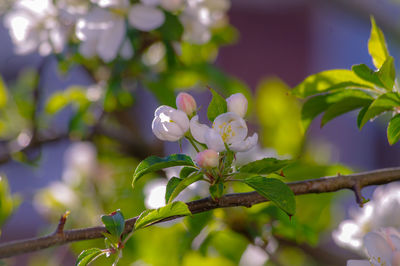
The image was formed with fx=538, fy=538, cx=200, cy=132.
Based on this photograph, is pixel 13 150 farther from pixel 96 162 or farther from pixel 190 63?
pixel 190 63

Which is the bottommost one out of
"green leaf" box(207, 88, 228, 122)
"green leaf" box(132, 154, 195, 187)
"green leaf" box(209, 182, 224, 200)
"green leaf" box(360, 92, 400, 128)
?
"green leaf" box(209, 182, 224, 200)

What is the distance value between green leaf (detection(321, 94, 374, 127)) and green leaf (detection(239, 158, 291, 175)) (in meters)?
0.18

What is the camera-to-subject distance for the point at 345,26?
15.7 feet

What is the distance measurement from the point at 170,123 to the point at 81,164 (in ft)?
3.77

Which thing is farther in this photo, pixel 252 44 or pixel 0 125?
pixel 252 44

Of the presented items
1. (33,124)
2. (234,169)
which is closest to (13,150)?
(33,124)

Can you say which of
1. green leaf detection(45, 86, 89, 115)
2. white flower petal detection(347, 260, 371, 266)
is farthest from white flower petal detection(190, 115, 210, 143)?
green leaf detection(45, 86, 89, 115)

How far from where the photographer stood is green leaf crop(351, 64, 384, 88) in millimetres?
697

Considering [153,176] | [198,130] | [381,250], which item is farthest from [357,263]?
[153,176]

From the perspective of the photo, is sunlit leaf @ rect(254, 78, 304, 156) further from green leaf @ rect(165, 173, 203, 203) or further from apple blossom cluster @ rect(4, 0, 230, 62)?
green leaf @ rect(165, 173, 203, 203)

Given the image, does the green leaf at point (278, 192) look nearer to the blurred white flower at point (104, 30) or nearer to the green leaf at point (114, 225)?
the green leaf at point (114, 225)

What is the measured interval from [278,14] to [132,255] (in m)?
4.01

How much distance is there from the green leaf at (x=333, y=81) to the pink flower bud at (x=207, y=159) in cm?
22

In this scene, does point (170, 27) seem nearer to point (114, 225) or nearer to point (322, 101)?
point (322, 101)
